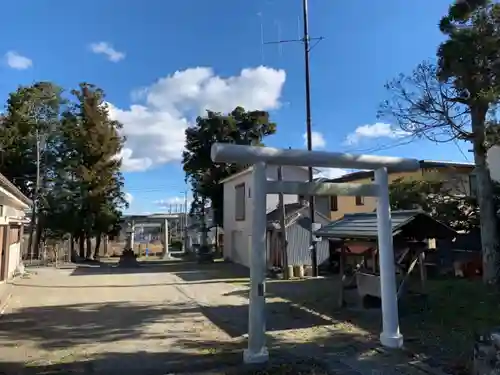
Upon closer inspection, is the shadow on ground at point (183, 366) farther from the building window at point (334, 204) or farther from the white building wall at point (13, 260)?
the building window at point (334, 204)

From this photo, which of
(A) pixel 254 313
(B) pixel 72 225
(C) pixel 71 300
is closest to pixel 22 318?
(C) pixel 71 300

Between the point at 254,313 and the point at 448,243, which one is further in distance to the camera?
the point at 448,243

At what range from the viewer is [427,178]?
65.3 feet

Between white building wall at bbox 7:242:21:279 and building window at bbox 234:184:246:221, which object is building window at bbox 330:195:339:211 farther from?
white building wall at bbox 7:242:21:279

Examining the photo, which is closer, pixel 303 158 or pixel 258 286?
pixel 258 286

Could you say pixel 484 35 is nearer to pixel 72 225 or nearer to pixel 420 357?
pixel 420 357

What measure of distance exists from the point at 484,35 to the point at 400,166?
5.66 metres

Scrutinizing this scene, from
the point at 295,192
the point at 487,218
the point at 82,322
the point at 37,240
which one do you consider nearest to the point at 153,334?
the point at 82,322

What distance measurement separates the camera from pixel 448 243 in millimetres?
16766

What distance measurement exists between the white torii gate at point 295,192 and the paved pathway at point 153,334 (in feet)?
1.78

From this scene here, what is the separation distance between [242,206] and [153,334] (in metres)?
16.6

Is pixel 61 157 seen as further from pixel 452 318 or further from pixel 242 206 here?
pixel 452 318

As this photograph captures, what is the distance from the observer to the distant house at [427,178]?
65.7 ft

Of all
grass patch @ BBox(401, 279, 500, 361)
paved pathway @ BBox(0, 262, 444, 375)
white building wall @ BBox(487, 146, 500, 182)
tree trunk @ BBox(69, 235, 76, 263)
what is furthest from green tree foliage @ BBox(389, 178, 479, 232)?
tree trunk @ BBox(69, 235, 76, 263)
